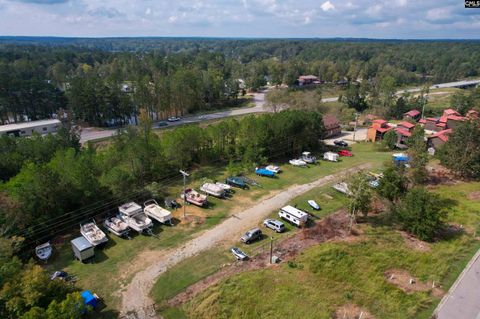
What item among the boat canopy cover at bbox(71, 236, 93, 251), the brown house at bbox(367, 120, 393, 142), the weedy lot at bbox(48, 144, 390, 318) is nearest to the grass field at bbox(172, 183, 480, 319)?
the weedy lot at bbox(48, 144, 390, 318)

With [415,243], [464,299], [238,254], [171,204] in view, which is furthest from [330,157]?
[464,299]

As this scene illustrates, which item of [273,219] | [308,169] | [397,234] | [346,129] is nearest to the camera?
[397,234]

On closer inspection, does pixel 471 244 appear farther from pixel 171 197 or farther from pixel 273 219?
pixel 171 197

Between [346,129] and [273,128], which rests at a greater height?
[273,128]

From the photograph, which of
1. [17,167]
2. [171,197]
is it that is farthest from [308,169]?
[17,167]

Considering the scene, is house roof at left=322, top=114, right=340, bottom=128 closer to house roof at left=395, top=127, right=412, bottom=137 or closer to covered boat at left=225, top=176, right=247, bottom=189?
house roof at left=395, top=127, right=412, bottom=137

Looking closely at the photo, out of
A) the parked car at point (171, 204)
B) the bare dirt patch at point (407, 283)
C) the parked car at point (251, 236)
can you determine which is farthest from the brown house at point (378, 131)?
the parked car at point (171, 204)
